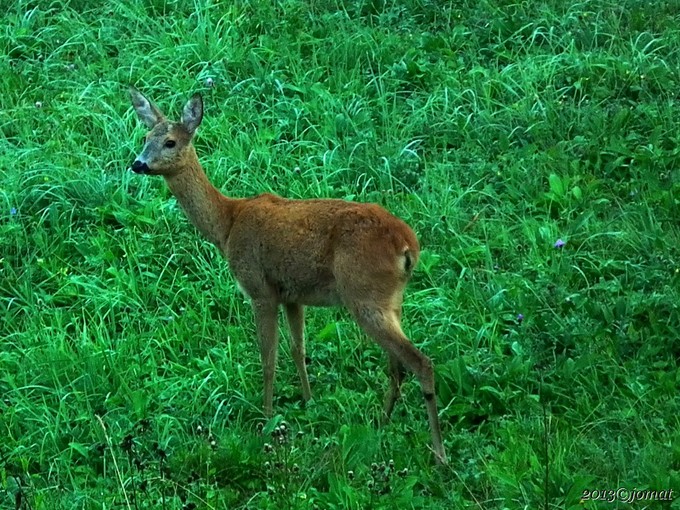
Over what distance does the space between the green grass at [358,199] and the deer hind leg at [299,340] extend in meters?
0.12

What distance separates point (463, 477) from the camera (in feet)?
17.0

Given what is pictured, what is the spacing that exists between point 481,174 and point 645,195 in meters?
1.06

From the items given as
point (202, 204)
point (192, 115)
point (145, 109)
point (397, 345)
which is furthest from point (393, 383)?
point (145, 109)

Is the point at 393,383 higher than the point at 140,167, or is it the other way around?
the point at 140,167

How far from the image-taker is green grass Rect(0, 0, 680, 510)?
540 centimetres

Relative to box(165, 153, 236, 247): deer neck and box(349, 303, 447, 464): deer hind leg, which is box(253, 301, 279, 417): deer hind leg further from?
box(349, 303, 447, 464): deer hind leg

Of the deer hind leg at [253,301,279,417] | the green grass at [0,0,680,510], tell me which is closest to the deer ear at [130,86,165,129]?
the green grass at [0,0,680,510]

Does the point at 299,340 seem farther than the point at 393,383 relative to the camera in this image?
Yes

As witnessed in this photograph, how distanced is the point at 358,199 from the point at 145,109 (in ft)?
5.25

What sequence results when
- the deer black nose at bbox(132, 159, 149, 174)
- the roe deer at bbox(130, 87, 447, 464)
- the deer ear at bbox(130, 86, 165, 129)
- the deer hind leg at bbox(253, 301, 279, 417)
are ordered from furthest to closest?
the deer ear at bbox(130, 86, 165, 129), the deer black nose at bbox(132, 159, 149, 174), the deer hind leg at bbox(253, 301, 279, 417), the roe deer at bbox(130, 87, 447, 464)

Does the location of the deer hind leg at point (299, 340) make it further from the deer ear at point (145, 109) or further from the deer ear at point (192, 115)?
the deer ear at point (145, 109)

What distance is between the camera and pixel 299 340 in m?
6.40

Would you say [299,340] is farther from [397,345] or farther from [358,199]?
[358,199]

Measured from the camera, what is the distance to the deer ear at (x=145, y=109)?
681cm
